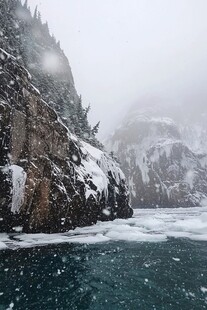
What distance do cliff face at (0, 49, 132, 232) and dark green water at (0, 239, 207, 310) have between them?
5490mm

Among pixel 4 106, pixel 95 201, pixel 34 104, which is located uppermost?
pixel 34 104

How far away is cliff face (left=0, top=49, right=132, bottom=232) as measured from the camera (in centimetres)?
2011

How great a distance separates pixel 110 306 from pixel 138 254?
24.4ft

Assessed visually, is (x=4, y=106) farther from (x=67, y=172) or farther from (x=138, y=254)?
(x=138, y=254)

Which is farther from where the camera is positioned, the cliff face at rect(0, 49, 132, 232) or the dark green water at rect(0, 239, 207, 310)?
the cliff face at rect(0, 49, 132, 232)

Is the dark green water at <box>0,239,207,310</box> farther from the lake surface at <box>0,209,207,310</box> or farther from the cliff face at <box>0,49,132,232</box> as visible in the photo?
the cliff face at <box>0,49,132,232</box>

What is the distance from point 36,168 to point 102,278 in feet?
43.6

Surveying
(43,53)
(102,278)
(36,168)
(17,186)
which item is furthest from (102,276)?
(43,53)

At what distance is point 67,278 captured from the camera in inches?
422

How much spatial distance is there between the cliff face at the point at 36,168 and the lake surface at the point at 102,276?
132 inches

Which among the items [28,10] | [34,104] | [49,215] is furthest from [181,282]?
[28,10]

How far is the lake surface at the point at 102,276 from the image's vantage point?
27.8 ft

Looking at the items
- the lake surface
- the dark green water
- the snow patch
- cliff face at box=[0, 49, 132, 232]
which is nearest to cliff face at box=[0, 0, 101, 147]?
cliff face at box=[0, 49, 132, 232]

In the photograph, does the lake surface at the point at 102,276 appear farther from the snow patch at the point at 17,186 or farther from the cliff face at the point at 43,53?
the cliff face at the point at 43,53
